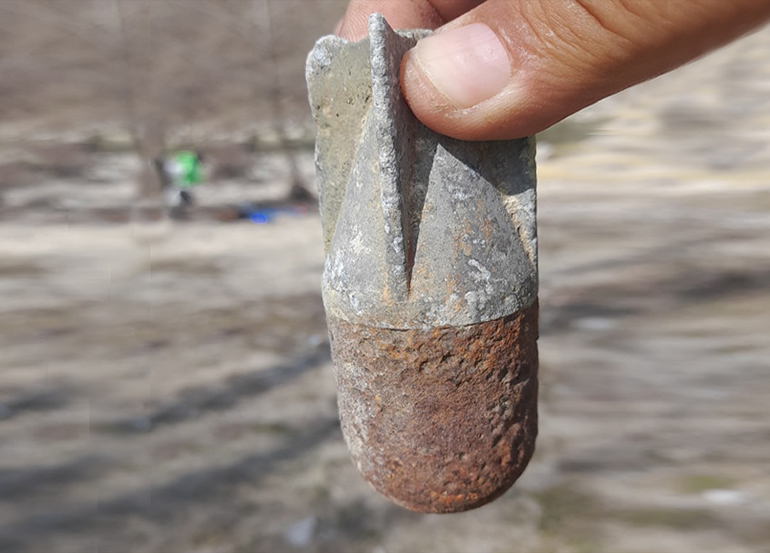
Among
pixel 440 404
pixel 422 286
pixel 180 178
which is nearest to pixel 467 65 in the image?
pixel 422 286

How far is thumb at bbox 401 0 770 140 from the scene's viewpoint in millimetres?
1376

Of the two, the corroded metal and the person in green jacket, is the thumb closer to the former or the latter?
the corroded metal

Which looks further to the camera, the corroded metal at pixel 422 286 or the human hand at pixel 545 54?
the corroded metal at pixel 422 286

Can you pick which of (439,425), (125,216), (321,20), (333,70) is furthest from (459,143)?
(321,20)

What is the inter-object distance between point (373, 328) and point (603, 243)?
5.99 meters

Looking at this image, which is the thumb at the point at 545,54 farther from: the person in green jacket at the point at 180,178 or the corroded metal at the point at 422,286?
the person in green jacket at the point at 180,178

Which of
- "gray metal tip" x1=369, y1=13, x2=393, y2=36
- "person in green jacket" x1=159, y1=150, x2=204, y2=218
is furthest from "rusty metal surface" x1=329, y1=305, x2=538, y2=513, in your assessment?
"person in green jacket" x1=159, y1=150, x2=204, y2=218

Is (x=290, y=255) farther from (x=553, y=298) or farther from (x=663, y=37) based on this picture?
(x=663, y=37)

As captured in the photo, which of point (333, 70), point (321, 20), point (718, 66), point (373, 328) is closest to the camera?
point (373, 328)

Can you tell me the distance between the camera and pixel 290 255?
705cm

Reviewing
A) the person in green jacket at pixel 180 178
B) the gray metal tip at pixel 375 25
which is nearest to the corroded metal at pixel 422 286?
the gray metal tip at pixel 375 25

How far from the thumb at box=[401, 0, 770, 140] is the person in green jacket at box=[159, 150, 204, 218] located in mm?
7856

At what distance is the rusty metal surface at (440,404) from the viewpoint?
1.60 metres

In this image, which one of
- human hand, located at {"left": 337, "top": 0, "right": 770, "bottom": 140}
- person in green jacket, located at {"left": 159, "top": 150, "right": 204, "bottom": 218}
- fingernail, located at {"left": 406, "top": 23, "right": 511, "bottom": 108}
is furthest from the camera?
person in green jacket, located at {"left": 159, "top": 150, "right": 204, "bottom": 218}
